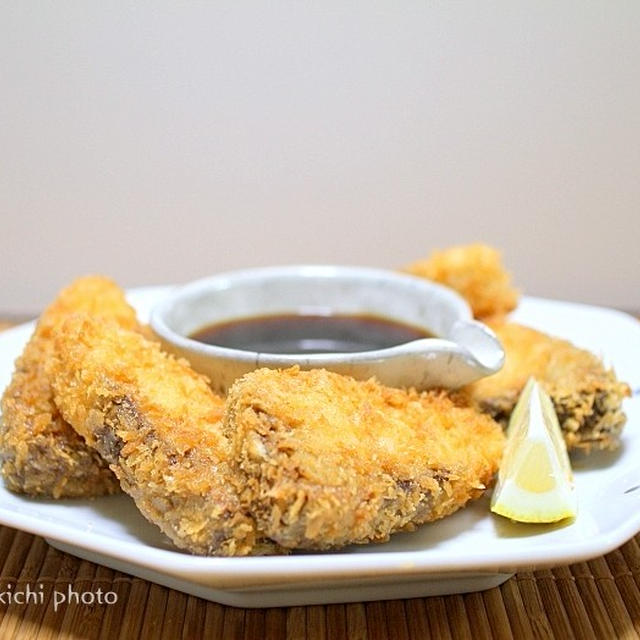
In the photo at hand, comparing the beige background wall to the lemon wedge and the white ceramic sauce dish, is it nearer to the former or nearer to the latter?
the white ceramic sauce dish

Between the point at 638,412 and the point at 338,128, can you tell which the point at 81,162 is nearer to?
the point at 338,128

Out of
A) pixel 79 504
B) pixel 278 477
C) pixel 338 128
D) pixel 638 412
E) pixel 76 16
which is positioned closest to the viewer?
pixel 278 477

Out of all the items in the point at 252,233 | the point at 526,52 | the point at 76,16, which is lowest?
the point at 252,233

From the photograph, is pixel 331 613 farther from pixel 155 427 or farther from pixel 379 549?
pixel 155 427

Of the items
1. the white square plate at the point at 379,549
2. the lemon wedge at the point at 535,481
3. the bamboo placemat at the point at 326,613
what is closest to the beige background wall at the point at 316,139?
the white square plate at the point at 379,549

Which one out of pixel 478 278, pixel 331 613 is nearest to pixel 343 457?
pixel 331 613

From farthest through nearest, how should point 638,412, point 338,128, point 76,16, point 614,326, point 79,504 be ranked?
point 338,128, point 76,16, point 614,326, point 638,412, point 79,504

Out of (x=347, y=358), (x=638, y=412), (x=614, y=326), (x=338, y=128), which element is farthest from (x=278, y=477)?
(x=338, y=128)
